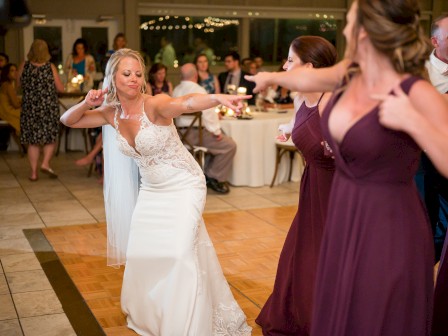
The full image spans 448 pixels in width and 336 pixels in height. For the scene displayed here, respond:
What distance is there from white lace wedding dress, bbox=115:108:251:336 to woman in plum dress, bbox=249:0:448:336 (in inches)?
47.9

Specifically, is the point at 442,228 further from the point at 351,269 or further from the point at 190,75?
the point at 190,75

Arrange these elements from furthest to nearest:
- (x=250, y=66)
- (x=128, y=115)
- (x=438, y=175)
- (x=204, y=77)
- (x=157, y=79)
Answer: (x=250, y=66) → (x=204, y=77) → (x=157, y=79) → (x=438, y=175) → (x=128, y=115)

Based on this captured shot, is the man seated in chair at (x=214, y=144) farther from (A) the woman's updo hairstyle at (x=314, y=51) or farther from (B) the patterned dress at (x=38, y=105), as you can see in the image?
(A) the woman's updo hairstyle at (x=314, y=51)

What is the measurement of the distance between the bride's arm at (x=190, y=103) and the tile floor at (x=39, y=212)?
1.24 m

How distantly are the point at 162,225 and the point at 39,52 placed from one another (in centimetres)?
484

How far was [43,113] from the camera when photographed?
7.96 m

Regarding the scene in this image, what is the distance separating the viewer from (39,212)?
20.9 ft

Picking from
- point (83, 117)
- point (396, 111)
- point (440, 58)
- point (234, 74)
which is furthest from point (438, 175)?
point (234, 74)

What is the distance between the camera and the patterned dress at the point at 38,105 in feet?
25.8

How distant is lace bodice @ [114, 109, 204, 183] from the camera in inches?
136

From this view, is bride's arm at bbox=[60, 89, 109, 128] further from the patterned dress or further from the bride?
the patterned dress

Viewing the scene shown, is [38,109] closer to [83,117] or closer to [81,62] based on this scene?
[81,62]

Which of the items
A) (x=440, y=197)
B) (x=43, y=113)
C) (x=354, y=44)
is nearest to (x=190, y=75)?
(x=43, y=113)

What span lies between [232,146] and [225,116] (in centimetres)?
62
